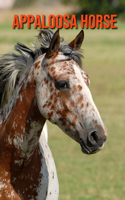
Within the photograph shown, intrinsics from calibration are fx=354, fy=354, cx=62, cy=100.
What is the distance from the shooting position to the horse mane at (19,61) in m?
2.89

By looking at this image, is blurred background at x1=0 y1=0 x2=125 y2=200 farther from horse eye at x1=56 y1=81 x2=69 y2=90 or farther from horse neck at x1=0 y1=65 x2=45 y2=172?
horse eye at x1=56 y1=81 x2=69 y2=90

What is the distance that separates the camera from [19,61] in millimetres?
3115

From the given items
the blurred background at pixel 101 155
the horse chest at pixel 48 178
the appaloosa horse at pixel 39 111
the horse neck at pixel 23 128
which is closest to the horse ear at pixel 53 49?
the appaloosa horse at pixel 39 111

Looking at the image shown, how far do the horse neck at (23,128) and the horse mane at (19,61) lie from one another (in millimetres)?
210

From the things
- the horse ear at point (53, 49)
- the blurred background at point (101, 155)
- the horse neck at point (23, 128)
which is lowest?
the blurred background at point (101, 155)

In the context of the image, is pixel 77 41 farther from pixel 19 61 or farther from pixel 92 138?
pixel 92 138

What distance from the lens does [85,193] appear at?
19.7 feet

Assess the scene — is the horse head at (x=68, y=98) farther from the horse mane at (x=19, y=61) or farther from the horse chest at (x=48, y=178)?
the horse chest at (x=48, y=178)

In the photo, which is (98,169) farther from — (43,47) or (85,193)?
(43,47)

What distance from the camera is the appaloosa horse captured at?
103 inches

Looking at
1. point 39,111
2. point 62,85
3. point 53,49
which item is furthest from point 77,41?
point 39,111

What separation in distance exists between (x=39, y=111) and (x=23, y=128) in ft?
0.64

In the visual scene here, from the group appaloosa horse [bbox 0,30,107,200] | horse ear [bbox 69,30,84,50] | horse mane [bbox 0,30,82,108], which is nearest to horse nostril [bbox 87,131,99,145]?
appaloosa horse [bbox 0,30,107,200]

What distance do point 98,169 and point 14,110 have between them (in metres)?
4.55
